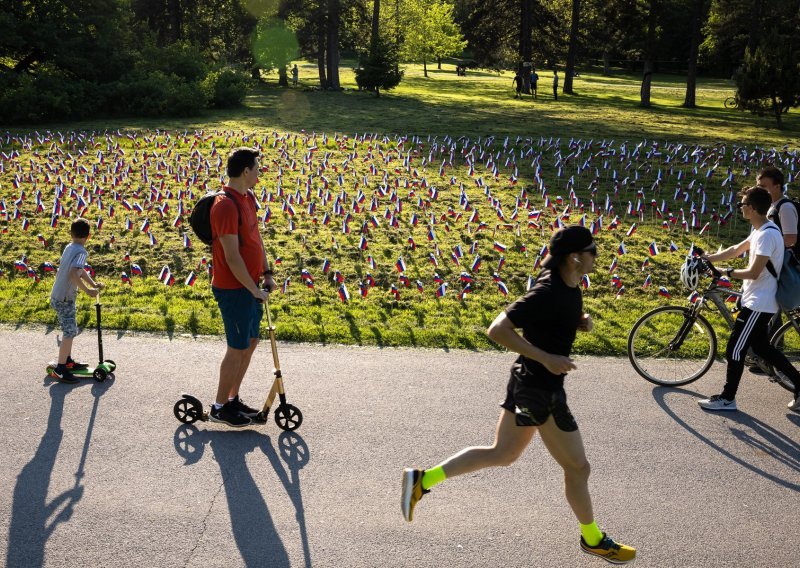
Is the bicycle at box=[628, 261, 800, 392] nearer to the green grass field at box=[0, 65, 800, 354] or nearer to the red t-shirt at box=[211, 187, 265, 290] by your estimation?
the green grass field at box=[0, 65, 800, 354]

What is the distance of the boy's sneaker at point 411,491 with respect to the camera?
4.48 meters

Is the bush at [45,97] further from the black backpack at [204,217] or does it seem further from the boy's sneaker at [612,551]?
the boy's sneaker at [612,551]

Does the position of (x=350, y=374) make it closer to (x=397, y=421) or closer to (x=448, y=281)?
(x=397, y=421)

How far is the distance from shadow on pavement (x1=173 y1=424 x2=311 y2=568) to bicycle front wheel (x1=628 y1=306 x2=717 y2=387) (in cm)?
328

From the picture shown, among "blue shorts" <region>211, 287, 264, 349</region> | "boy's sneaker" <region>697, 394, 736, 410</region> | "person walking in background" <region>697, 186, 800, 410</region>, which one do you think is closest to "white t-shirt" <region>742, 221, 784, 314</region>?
"person walking in background" <region>697, 186, 800, 410</region>

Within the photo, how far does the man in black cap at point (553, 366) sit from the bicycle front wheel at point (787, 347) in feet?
10.6

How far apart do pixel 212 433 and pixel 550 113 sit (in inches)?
1163

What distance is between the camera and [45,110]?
27203mm

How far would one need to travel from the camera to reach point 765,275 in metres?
6.25

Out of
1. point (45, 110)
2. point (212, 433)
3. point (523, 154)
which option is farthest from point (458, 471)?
point (45, 110)

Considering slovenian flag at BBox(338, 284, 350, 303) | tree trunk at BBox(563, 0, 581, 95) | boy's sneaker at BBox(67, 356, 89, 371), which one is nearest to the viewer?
boy's sneaker at BBox(67, 356, 89, 371)

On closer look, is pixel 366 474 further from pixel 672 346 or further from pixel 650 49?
pixel 650 49

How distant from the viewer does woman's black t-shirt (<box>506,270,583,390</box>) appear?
4039 millimetres

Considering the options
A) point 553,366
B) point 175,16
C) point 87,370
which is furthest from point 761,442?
point 175,16
